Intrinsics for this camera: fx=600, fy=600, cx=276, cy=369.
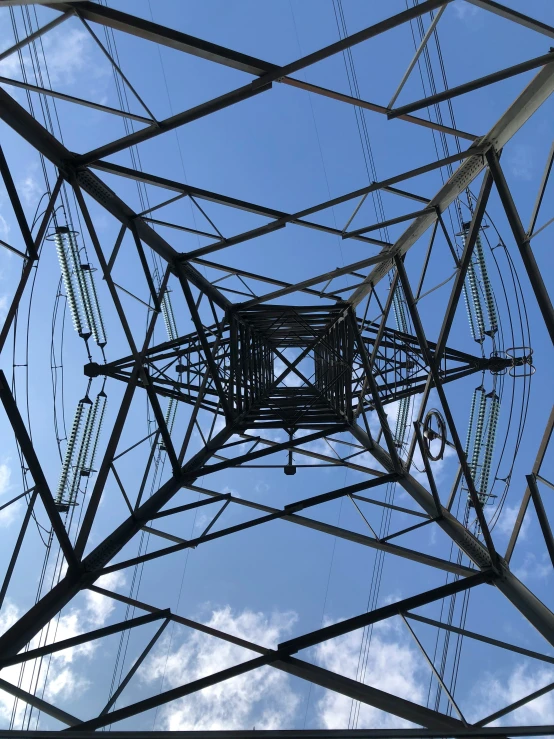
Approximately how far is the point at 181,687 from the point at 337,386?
11.3 meters

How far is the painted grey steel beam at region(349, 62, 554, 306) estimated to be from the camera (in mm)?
6945

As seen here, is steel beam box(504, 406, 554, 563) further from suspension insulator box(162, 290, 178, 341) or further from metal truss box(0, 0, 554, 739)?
suspension insulator box(162, 290, 178, 341)

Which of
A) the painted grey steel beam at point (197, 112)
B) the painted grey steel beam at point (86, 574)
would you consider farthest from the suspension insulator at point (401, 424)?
the painted grey steel beam at point (197, 112)

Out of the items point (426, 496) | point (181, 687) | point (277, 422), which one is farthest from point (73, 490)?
point (426, 496)

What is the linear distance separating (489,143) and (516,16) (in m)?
1.88

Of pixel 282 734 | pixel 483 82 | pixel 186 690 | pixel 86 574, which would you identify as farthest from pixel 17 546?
pixel 483 82

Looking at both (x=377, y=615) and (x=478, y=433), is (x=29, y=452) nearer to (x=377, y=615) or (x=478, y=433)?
(x=377, y=615)

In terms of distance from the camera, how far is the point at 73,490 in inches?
444

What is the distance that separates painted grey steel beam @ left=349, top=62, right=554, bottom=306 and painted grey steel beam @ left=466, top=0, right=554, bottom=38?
1.36 feet

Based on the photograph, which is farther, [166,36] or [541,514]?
[541,514]

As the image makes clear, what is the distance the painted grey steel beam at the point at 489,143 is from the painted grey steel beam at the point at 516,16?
1.36 feet

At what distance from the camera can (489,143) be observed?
26.7 ft

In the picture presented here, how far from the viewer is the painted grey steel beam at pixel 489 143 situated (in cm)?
695

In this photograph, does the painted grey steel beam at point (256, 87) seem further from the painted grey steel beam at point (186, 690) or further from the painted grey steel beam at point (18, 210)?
the painted grey steel beam at point (186, 690)
